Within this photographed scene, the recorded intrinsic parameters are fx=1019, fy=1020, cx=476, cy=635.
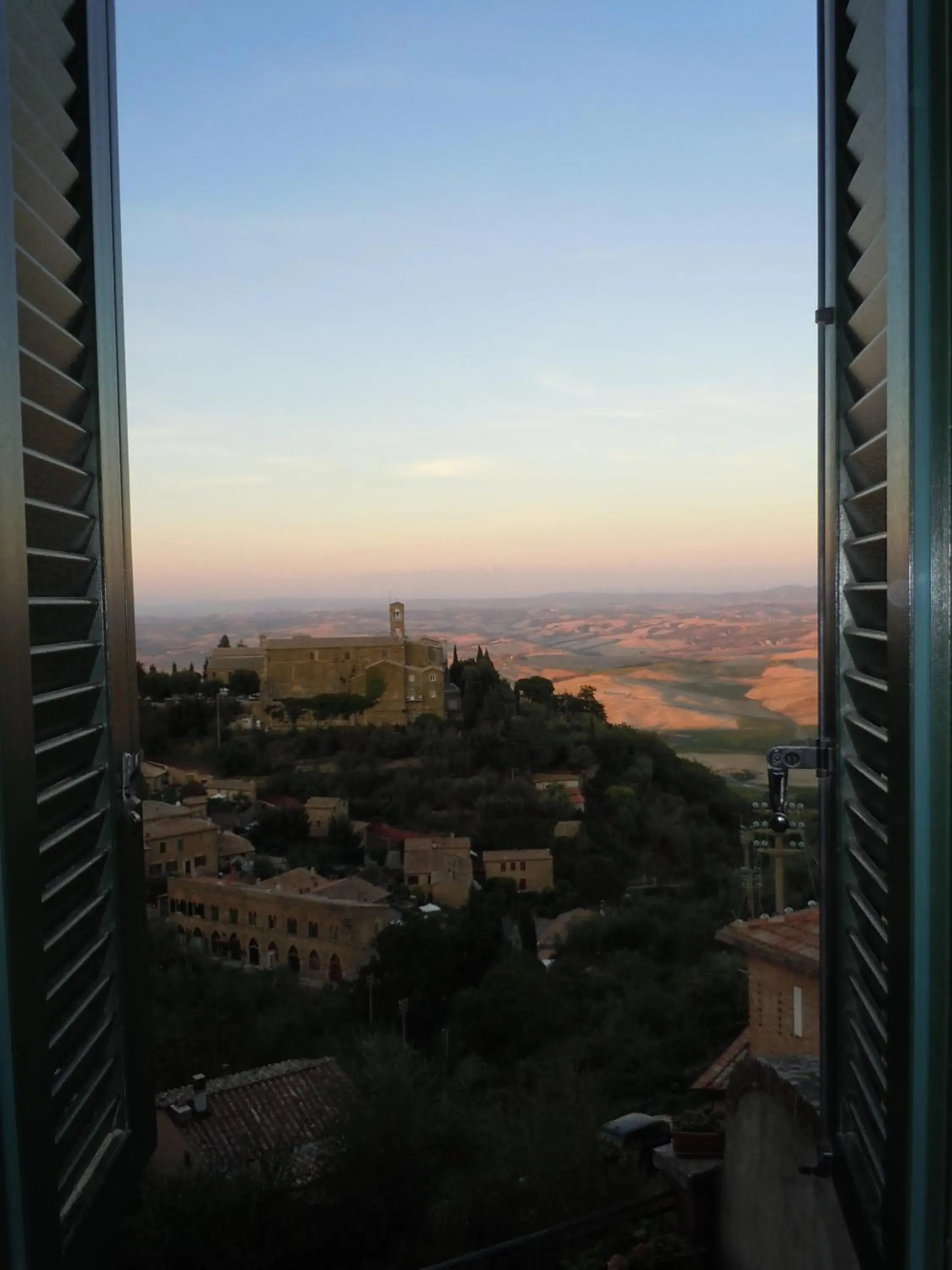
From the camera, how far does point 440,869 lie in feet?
13.9

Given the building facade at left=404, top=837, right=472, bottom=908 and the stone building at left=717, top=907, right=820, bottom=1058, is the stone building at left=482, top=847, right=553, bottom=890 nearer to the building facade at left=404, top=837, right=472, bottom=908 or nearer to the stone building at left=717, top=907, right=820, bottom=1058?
the building facade at left=404, top=837, right=472, bottom=908

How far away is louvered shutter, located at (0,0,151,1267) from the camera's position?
1.94 feet

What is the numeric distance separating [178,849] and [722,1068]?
2.19 meters

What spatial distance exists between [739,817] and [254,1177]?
2227 millimetres

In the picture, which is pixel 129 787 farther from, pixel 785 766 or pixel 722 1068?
pixel 722 1068

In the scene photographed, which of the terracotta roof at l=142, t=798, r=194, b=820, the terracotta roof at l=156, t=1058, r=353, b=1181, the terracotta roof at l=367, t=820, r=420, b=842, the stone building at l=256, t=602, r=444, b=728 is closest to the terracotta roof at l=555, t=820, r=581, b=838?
the terracotta roof at l=367, t=820, r=420, b=842

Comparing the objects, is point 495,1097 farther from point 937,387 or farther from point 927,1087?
point 937,387

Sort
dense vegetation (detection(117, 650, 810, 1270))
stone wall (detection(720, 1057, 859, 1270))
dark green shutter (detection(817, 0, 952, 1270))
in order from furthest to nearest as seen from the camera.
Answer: dense vegetation (detection(117, 650, 810, 1270))
stone wall (detection(720, 1057, 859, 1270))
dark green shutter (detection(817, 0, 952, 1270))

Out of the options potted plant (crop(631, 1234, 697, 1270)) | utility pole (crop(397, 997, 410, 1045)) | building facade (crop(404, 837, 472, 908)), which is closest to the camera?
potted plant (crop(631, 1234, 697, 1270))

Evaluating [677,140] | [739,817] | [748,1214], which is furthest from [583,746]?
[748,1214]

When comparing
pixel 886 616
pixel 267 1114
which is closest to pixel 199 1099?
pixel 267 1114

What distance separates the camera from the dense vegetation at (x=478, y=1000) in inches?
105

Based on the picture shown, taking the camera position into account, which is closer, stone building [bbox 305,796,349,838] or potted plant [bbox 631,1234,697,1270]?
potted plant [bbox 631,1234,697,1270]

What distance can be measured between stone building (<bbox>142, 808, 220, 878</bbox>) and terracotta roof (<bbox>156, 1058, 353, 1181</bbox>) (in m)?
0.82
